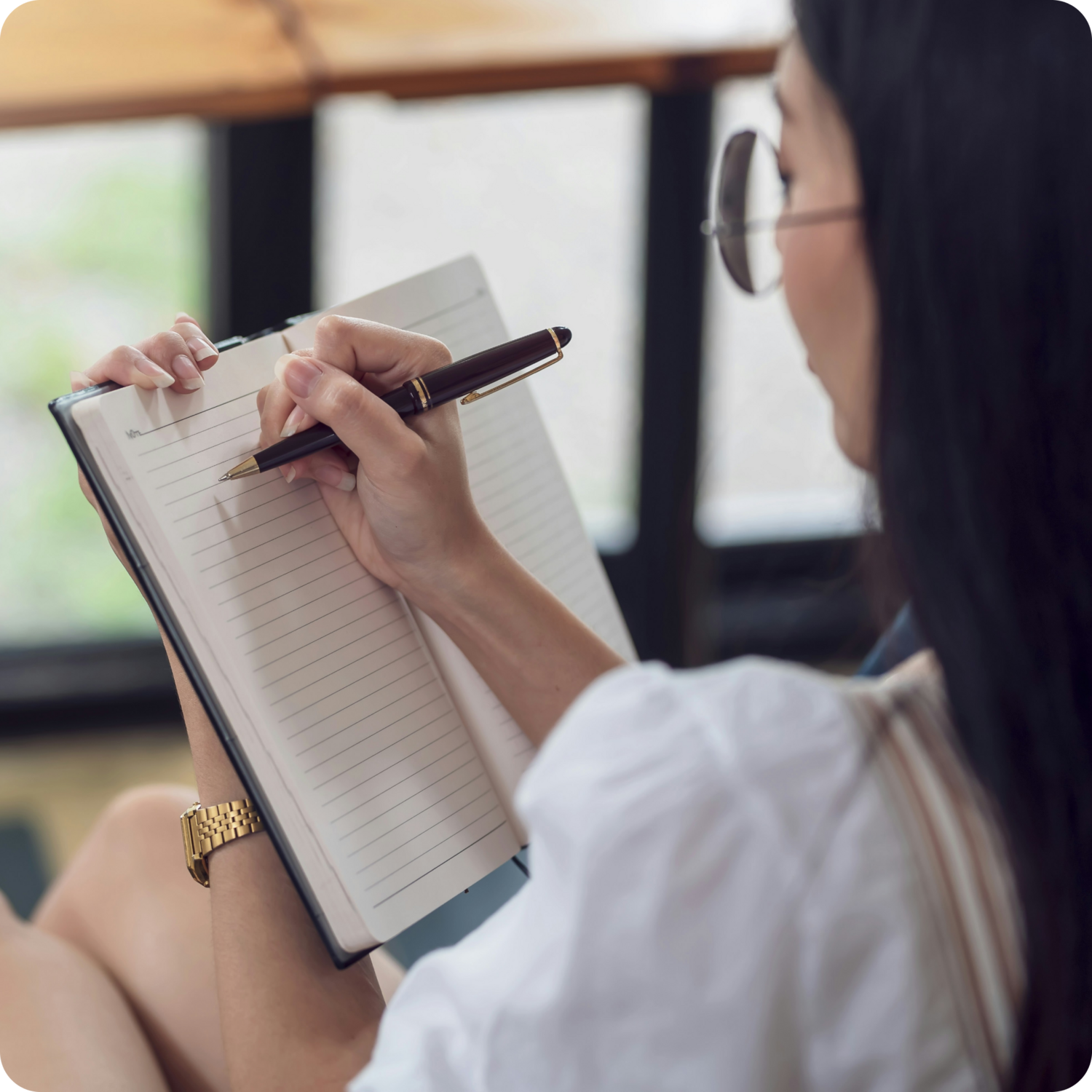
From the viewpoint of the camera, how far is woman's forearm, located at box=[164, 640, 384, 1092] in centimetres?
56

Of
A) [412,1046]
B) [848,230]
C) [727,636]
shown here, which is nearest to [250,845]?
[412,1046]

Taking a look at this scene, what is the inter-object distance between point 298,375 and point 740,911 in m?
0.36

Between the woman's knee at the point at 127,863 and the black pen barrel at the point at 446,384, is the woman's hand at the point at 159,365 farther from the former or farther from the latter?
the woman's knee at the point at 127,863

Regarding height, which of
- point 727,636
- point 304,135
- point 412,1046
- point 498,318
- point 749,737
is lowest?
point 727,636

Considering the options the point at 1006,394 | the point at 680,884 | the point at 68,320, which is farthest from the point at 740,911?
the point at 68,320

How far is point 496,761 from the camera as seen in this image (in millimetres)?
652

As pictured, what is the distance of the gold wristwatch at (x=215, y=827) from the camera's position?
638mm

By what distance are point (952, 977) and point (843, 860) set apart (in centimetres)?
7

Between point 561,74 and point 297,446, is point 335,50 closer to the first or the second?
point 561,74

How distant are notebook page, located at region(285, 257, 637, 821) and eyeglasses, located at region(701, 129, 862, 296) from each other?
0.20 meters

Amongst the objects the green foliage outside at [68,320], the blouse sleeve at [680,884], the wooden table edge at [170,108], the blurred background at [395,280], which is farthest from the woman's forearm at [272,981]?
the green foliage outside at [68,320]

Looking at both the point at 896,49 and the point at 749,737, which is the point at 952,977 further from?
the point at 896,49

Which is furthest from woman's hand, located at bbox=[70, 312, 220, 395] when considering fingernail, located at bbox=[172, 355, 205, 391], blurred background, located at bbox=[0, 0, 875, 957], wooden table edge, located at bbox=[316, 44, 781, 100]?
blurred background, located at bbox=[0, 0, 875, 957]

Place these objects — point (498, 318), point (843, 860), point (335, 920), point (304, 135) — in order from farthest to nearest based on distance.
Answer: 1. point (304, 135)
2. point (498, 318)
3. point (335, 920)
4. point (843, 860)
